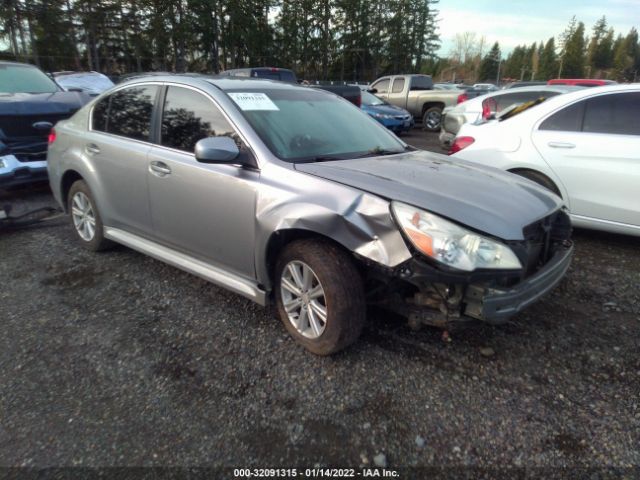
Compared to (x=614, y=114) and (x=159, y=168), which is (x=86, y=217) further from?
(x=614, y=114)

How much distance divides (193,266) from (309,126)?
51.2 inches

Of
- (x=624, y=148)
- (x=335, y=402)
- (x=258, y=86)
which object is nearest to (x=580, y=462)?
(x=335, y=402)

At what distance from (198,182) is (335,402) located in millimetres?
1691

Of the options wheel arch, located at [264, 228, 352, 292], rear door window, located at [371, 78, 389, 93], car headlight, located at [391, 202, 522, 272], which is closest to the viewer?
car headlight, located at [391, 202, 522, 272]

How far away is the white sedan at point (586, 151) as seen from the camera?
13.7 ft

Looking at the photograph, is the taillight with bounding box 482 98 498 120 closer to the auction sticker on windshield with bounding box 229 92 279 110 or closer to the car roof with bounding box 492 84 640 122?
the car roof with bounding box 492 84 640 122

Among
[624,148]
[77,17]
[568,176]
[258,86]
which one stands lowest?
[568,176]

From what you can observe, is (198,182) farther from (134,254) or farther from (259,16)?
(259,16)

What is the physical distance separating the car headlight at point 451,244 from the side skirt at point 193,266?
1.10 metres

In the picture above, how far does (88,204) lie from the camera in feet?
13.9

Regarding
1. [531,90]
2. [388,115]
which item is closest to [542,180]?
[531,90]

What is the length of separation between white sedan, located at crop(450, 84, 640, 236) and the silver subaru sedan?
1593mm

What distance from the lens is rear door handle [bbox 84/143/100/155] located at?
12.9 ft

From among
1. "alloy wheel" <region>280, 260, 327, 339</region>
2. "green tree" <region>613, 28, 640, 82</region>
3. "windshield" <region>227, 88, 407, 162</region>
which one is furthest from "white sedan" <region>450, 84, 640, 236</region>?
"green tree" <region>613, 28, 640, 82</region>
